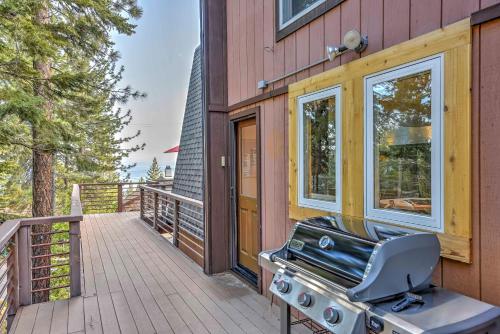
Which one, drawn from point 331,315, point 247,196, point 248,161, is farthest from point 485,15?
point 247,196

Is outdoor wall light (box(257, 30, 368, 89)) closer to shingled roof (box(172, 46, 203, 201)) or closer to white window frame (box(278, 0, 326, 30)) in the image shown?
white window frame (box(278, 0, 326, 30))

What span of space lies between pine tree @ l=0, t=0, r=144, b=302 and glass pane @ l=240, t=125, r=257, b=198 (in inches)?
105

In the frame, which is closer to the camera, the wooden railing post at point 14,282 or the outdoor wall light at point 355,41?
the outdoor wall light at point 355,41

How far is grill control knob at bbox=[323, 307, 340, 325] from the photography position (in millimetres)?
1383

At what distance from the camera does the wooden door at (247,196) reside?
3.67 metres

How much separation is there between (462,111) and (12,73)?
5744mm

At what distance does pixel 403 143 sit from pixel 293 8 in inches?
67.2

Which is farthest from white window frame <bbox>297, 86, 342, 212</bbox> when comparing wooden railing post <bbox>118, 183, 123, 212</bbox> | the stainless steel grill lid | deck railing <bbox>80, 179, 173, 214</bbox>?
wooden railing post <bbox>118, 183, 123, 212</bbox>

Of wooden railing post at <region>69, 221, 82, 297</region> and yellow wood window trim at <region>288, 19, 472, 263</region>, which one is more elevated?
yellow wood window trim at <region>288, 19, 472, 263</region>

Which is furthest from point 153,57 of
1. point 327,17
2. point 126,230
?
point 327,17

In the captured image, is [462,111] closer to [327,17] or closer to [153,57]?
[327,17]

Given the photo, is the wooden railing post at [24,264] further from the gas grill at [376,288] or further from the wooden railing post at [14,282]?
the gas grill at [376,288]

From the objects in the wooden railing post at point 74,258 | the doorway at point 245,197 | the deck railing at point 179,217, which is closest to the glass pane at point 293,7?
the doorway at point 245,197

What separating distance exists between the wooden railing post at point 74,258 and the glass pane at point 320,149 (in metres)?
2.38
